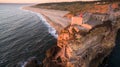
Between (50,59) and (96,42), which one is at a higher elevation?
(96,42)

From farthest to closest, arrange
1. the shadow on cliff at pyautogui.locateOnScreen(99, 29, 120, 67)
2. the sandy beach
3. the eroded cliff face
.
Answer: the sandy beach < the shadow on cliff at pyautogui.locateOnScreen(99, 29, 120, 67) < the eroded cliff face

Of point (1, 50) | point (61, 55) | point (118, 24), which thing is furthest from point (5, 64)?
point (118, 24)

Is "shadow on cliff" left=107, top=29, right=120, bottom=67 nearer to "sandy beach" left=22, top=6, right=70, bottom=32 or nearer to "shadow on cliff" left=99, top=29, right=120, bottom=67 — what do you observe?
"shadow on cliff" left=99, top=29, right=120, bottom=67

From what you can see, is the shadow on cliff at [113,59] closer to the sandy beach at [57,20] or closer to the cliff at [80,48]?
the cliff at [80,48]

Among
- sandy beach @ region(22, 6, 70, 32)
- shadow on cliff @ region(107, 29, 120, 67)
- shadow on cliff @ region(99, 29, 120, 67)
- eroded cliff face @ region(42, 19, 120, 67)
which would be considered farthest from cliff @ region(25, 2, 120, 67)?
sandy beach @ region(22, 6, 70, 32)

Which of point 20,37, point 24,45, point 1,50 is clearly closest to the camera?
point 1,50

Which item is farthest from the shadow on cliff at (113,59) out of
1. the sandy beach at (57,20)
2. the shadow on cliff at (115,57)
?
the sandy beach at (57,20)

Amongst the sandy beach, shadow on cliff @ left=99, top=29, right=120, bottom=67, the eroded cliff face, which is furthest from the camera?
the sandy beach

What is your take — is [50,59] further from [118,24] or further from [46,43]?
[118,24]
